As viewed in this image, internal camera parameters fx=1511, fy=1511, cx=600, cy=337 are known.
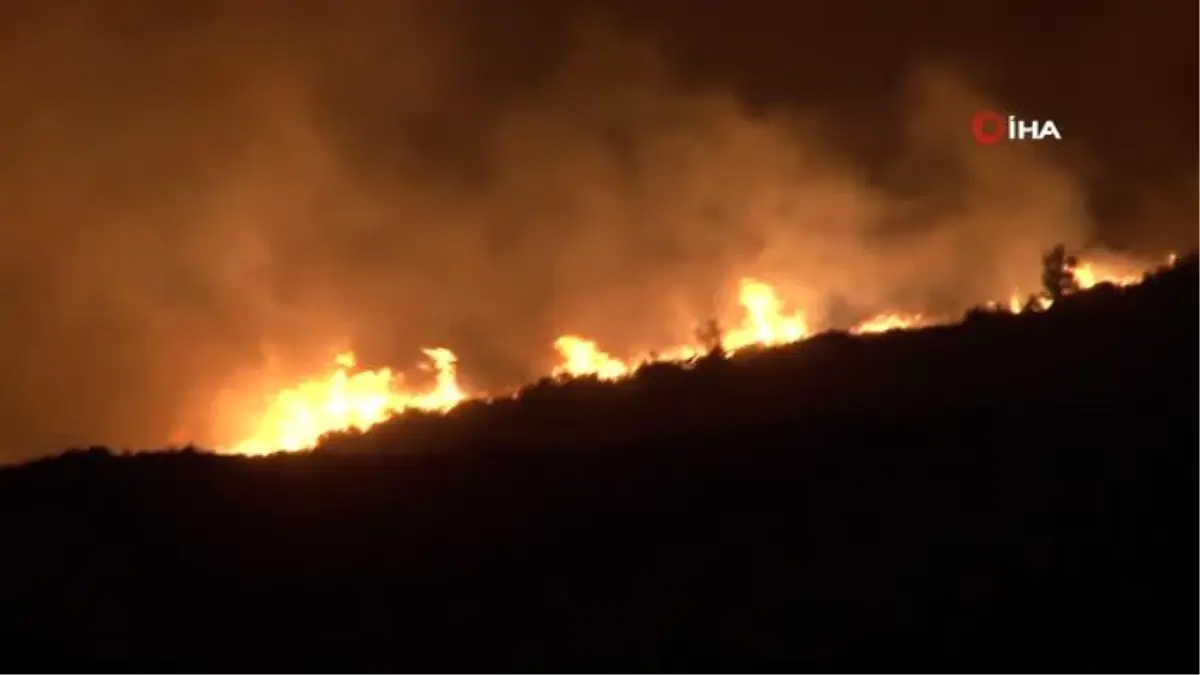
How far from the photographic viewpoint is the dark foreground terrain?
19188mm

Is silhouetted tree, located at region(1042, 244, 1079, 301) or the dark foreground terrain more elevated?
silhouetted tree, located at region(1042, 244, 1079, 301)

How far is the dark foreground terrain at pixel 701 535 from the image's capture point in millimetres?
19188

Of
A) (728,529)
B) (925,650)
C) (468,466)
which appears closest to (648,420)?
(468,466)

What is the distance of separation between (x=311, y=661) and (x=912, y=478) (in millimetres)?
8929

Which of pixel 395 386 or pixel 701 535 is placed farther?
pixel 395 386

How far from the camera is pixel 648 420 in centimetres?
2772

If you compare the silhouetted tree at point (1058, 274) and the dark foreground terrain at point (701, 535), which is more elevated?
the silhouetted tree at point (1058, 274)

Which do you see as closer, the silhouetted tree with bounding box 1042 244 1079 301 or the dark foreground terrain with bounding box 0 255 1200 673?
the dark foreground terrain with bounding box 0 255 1200 673

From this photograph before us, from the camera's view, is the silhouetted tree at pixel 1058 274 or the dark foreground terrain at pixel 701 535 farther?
the silhouetted tree at pixel 1058 274

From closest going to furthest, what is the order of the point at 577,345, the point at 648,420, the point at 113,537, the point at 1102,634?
the point at 1102,634 → the point at 113,537 → the point at 648,420 → the point at 577,345

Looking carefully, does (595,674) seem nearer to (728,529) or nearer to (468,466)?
(728,529)

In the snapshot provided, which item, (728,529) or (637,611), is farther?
(728,529)

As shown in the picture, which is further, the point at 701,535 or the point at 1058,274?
the point at 1058,274

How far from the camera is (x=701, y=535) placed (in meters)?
21.7
